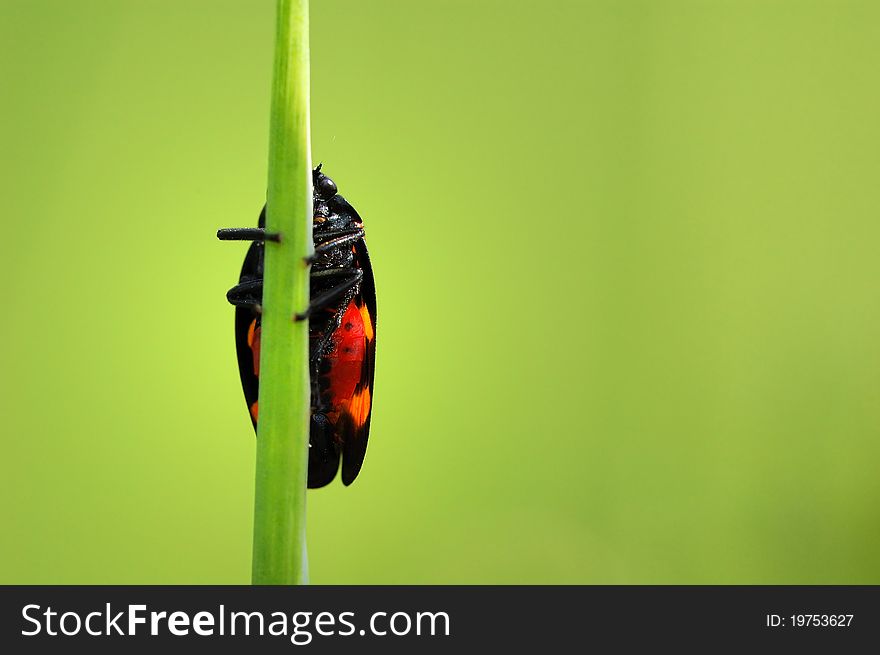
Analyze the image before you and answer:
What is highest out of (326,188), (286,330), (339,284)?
(326,188)

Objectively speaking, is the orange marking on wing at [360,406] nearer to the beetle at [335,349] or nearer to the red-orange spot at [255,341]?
the beetle at [335,349]

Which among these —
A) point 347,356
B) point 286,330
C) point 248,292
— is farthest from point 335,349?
point 286,330

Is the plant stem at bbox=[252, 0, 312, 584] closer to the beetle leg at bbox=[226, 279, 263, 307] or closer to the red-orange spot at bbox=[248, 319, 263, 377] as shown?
the beetle leg at bbox=[226, 279, 263, 307]

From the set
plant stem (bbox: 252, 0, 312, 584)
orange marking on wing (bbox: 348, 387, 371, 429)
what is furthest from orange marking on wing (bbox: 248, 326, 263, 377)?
plant stem (bbox: 252, 0, 312, 584)

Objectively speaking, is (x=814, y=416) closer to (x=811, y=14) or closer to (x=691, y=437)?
(x=691, y=437)

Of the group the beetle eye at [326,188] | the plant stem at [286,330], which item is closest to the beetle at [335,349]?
the beetle eye at [326,188]

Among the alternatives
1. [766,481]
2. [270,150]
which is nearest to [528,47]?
[766,481]

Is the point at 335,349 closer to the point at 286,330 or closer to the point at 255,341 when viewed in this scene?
the point at 255,341

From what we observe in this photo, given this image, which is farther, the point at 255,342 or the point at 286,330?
the point at 255,342
